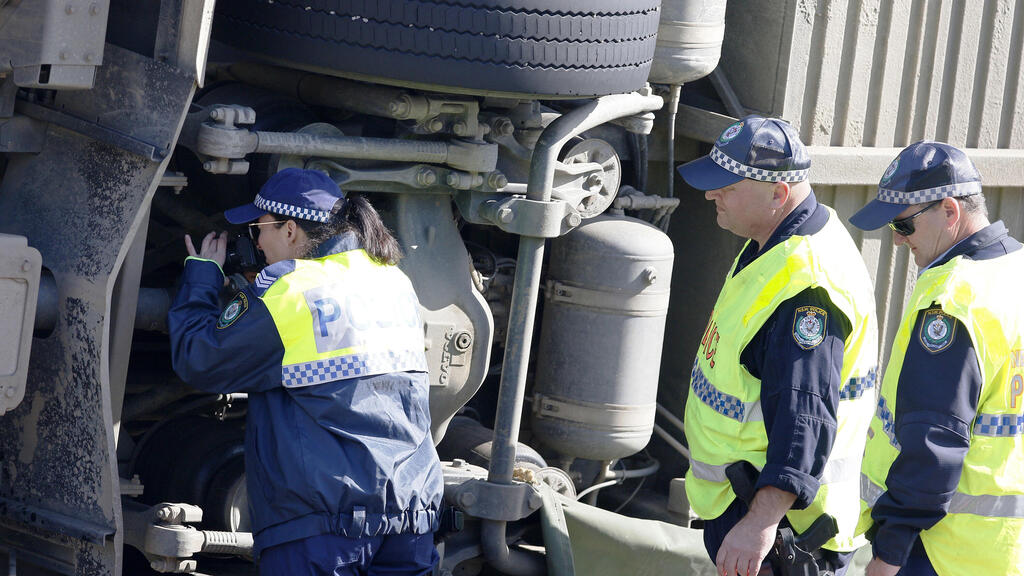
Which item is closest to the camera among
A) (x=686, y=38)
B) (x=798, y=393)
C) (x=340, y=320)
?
(x=798, y=393)

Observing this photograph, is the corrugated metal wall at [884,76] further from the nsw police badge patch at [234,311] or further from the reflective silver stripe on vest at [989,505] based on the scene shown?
the nsw police badge patch at [234,311]

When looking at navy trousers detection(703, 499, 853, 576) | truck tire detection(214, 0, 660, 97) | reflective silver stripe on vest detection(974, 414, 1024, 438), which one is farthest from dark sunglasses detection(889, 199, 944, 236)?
truck tire detection(214, 0, 660, 97)

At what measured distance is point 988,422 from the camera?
3.12 m

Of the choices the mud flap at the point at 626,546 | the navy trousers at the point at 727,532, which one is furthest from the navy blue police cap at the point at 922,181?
the mud flap at the point at 626,546

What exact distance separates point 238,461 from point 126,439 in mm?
330

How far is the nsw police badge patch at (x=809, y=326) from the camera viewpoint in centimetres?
297

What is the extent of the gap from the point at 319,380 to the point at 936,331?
1.39m

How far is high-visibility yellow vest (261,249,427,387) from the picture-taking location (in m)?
3.02

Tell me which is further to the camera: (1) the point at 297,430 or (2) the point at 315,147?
(2) the point at 315,147

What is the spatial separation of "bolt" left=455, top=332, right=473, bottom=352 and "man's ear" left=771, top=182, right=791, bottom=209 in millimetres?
1106

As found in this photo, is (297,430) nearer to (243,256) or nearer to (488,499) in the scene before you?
(243,256)

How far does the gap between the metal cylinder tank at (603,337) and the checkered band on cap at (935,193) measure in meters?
1.18

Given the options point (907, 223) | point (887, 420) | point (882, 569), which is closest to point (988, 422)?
point (887, 420)

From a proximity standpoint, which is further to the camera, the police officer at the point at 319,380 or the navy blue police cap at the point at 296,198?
the navy blue police cap at the point at 296,198
